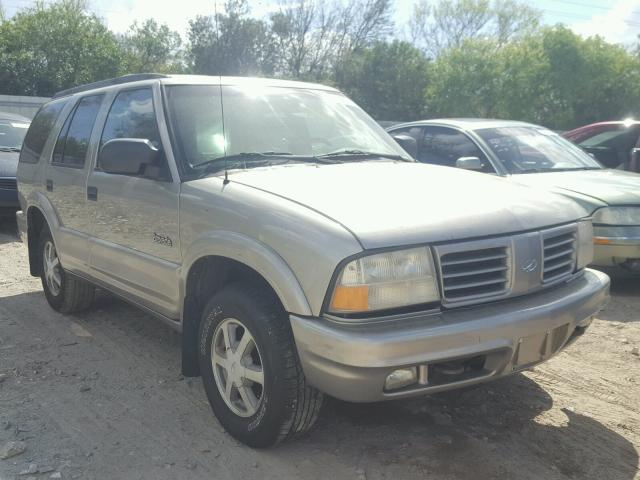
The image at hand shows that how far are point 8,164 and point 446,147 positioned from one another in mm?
6695

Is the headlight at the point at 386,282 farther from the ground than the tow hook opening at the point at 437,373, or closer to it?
farther from the ground

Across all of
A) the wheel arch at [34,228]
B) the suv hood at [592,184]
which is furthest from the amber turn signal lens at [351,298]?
the wheel arch at [34,228]

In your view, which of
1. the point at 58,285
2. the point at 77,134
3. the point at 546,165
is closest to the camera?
the point at 77,134

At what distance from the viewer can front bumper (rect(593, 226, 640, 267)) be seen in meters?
5.41

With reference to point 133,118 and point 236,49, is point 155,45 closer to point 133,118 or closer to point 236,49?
point 236,49

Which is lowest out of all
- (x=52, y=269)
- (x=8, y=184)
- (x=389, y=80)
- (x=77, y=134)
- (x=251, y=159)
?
(x=52, y=269)

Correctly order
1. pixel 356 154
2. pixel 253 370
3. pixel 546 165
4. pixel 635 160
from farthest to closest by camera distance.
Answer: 1. pixel 635 160
2. pixel 546 165
3. pixel 356 154
4. pixel 253 370

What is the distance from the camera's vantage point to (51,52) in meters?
26.7

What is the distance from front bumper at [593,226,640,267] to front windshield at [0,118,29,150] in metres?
8.99

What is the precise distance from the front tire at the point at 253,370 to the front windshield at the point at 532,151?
4.05 meters

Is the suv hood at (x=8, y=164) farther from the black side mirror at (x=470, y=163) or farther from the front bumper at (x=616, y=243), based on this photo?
the front bumper at (x=616, y=243)

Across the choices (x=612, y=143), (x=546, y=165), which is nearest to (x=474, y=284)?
(x=546, y=165)

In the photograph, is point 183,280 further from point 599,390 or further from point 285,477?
point 599,390

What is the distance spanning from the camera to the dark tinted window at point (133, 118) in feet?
12.3
